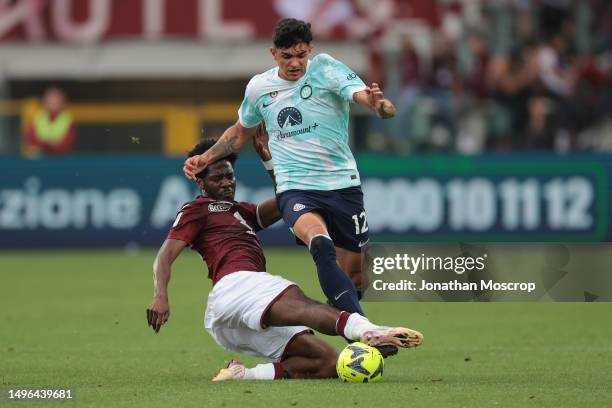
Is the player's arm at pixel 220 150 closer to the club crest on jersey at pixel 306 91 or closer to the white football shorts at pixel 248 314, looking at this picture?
the club crest on jersey at pixel 306 91

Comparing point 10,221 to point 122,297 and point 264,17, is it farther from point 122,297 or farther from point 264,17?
point 264,17

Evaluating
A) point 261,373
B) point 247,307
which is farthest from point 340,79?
point 261,373

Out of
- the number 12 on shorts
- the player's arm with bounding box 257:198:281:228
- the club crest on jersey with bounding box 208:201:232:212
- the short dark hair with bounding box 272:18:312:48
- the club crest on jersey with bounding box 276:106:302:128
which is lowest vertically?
the number 12 on shorts

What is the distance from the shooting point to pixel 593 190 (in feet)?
62.8

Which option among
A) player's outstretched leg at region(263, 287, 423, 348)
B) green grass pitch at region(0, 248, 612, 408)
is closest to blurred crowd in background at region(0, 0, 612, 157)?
green grass pitch at region(0, 248, 612, 408)

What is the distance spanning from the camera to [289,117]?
9180mm

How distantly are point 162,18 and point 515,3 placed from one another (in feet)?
21.9

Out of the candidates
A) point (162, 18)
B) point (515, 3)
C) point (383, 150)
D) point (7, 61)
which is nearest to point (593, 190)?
point (383, 150)

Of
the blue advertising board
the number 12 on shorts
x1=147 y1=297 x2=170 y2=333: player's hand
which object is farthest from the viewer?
the blue advertising board

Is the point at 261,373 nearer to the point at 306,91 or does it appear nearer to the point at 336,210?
the point at 336,210

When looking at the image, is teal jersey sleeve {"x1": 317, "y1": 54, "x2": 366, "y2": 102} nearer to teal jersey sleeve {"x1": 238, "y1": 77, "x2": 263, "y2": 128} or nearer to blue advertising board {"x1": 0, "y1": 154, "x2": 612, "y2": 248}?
teal jersey sleeve {"x1": 238, "y1": 77, "x2": 263, "y2": 128}

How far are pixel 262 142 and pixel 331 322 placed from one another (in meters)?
2.01

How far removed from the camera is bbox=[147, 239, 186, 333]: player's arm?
830 cm

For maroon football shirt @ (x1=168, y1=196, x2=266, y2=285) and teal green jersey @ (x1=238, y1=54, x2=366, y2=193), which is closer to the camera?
maroon football shirt @ (x1=168, y1=196, x2=266, y2=285)
